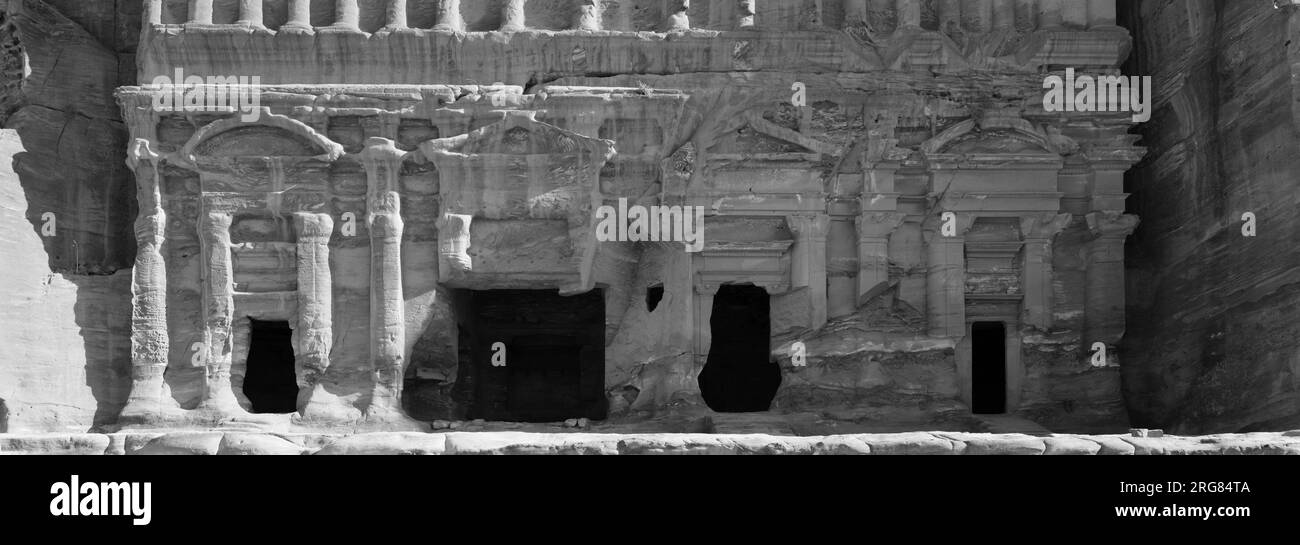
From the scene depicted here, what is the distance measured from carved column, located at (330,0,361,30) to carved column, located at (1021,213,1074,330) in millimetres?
8298

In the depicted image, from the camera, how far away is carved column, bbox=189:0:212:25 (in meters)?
18.8

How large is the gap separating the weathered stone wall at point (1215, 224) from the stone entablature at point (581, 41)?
0.96m

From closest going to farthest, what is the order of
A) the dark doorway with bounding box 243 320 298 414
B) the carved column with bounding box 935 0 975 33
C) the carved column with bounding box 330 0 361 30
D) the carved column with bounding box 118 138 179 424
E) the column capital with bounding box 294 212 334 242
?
the carved column with bounding box 118 138 179 424, the column capital with bounding box 294 212 334 242, the carved column with bounding box 330 0 361 30, the carved column with bounding box 935 0 975 33, the dark doorway with bounding box 243 320 298 414

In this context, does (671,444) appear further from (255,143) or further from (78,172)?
(78,172)

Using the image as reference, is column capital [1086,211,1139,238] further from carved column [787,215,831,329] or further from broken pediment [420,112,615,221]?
broken pediment [420,112,615,221]

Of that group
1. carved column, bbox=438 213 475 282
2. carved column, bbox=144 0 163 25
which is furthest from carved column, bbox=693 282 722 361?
carved column, bbox=144 0 163 25

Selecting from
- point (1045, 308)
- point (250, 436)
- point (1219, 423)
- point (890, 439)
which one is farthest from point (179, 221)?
point (1219, 423)

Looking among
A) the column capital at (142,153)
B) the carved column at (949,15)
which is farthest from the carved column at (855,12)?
the column capital at (142,153)

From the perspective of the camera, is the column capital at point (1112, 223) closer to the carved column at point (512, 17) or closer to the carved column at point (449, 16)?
the carved column at point (512, 17)

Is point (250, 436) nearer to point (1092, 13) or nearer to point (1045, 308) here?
point (1045, 308)

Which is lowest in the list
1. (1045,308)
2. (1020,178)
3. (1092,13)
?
(1045,308)

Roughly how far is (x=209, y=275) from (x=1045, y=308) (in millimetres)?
9733

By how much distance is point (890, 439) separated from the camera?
1476cm

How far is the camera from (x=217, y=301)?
18234 mm
